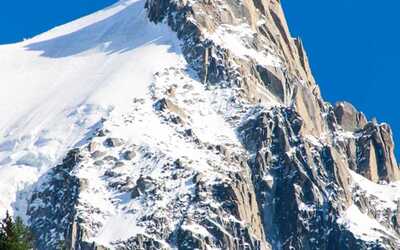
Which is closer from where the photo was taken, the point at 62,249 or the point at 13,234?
the point at 13,234

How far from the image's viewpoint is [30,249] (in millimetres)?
54500

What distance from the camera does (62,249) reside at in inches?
2250

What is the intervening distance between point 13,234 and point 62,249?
3847 millimetres

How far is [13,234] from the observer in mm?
53719

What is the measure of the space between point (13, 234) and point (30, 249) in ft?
3.74

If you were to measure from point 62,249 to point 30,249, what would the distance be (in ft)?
9.29
